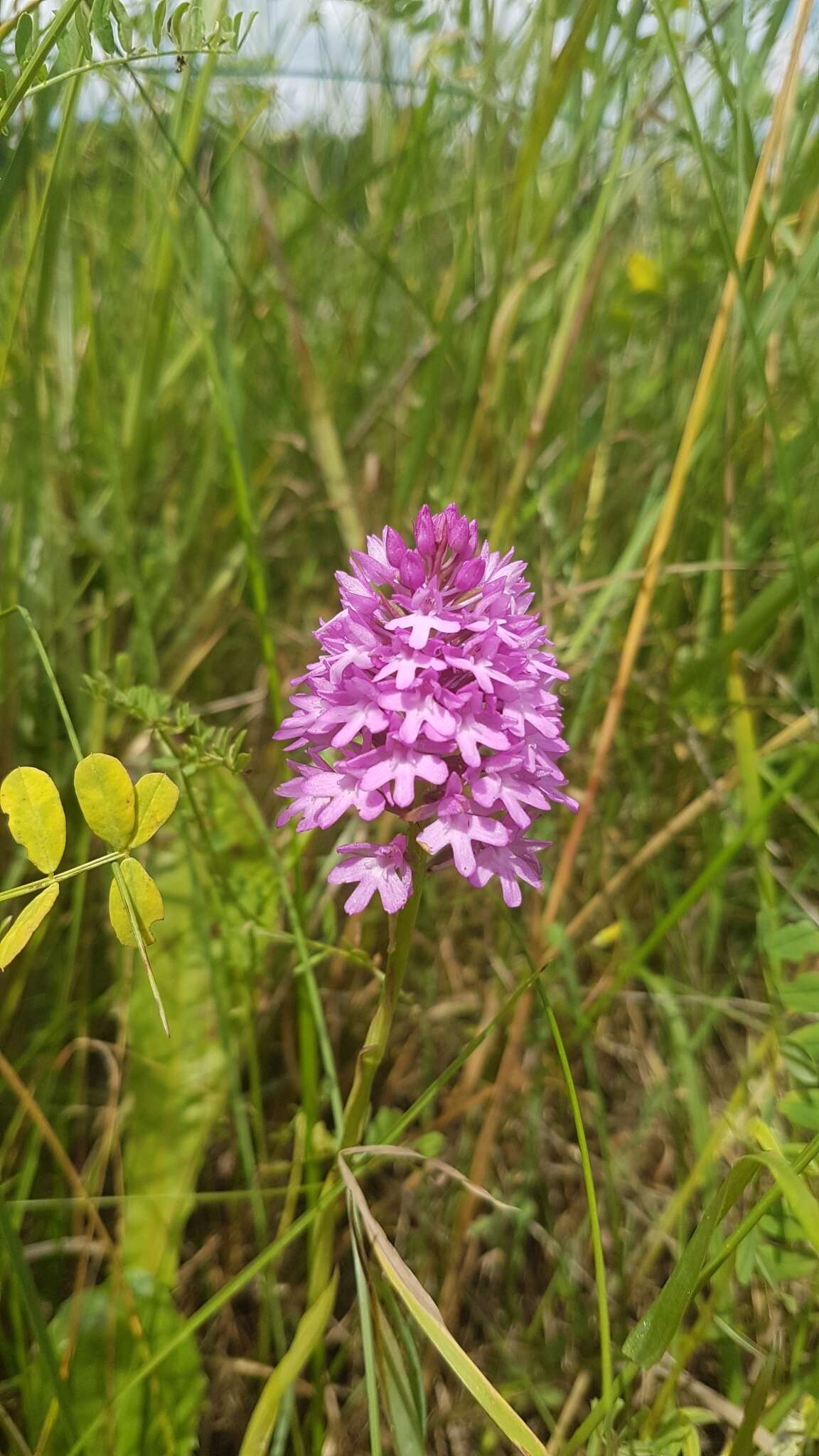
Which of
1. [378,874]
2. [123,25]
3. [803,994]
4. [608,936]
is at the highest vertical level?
[123,25]

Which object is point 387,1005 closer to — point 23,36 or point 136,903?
point 136,903

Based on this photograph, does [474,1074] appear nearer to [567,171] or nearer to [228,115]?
[567,171]

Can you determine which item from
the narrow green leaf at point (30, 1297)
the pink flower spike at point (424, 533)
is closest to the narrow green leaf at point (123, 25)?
the pink flower spike at point (424, 533)

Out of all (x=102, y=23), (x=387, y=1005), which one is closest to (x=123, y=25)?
(x=102, y=23)

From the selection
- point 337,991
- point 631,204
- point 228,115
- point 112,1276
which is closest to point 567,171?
point 631,204

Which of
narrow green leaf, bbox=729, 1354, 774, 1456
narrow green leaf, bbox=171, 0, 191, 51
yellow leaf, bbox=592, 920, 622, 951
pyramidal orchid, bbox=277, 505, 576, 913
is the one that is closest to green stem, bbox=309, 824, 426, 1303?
pyramidal orchid, bbox=277, 505, 576, 913

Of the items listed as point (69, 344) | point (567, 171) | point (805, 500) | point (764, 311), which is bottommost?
point (805, 500)
